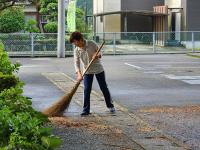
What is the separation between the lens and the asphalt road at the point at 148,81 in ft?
44.8

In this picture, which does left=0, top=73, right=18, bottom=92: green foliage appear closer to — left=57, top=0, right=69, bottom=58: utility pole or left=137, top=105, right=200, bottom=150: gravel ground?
left=137, top=105, right=200, bottom=150: gravel ground

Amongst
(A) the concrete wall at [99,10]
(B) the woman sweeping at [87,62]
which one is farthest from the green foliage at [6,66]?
(A) the concrete wall at [99,10]

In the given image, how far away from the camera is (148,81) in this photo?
1811cm

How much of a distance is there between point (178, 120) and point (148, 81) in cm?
754

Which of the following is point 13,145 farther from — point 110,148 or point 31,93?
point 31,93

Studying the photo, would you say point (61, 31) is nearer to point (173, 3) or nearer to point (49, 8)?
point (49, 8)

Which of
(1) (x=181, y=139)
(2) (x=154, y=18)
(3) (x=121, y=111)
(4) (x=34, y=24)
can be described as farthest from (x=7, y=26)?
(1) (x=181, y=139)

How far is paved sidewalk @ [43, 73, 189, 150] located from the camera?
830cm

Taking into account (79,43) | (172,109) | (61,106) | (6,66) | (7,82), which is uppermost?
(79,43)

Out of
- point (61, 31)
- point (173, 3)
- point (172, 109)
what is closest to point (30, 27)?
point (61, 31)

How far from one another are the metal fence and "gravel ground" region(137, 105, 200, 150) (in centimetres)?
1971

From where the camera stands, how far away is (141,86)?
54.7ft

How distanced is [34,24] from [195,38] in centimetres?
1022

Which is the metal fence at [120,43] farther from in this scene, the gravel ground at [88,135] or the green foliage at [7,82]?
the green foliage at [7,82]
